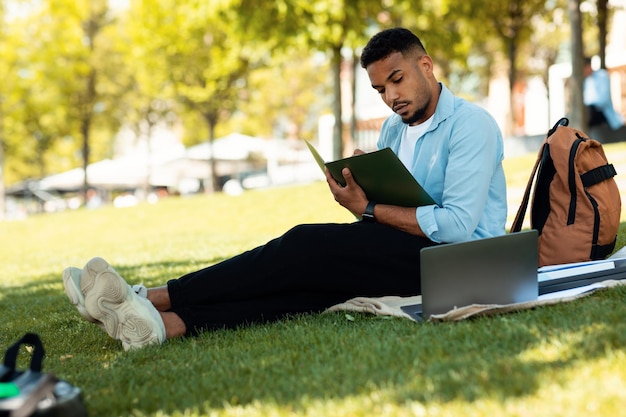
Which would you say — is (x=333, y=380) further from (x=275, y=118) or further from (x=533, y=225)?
(x=275, y=118)

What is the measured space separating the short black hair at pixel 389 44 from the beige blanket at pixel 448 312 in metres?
1.18

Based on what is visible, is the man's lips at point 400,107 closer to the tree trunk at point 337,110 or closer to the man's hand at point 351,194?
the man's hand at point 351,194

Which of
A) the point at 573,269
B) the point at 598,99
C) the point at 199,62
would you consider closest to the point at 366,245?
the point at 573,269

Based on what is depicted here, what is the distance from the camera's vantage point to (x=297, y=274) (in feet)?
12.1

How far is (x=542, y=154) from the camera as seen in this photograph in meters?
4.21

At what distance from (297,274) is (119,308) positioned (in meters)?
0.84

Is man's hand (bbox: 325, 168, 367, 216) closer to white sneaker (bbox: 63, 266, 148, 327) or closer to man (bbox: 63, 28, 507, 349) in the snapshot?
man (bbox: 63, 28, 507, 349)

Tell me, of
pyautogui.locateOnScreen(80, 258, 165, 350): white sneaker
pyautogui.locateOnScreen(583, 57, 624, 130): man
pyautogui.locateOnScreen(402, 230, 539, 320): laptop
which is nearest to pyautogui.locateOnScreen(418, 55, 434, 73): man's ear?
pyautogui.locateOnScreen(402, 230, 539, 320): laptop

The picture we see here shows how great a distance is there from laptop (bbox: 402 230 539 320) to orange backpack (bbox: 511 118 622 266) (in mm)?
787

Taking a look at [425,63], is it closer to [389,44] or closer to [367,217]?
[389,44]

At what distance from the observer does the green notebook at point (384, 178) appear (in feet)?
11.3

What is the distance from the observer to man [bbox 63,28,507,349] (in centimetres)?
353

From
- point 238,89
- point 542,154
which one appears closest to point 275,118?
point 238,89

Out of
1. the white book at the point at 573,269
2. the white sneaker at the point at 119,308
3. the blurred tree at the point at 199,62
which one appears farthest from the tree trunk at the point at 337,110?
the white sneaker at the point at 119,308
